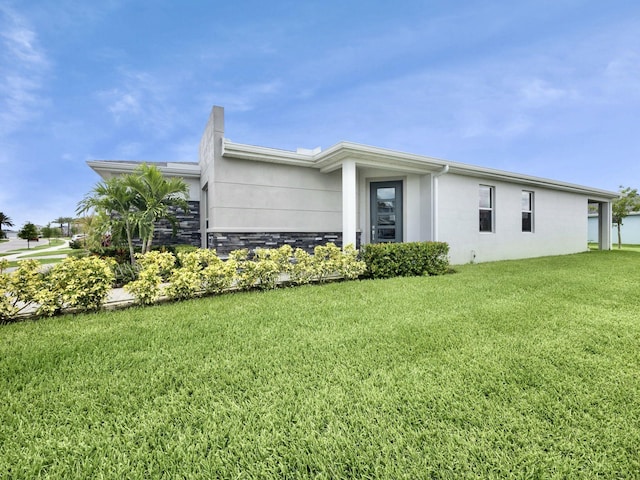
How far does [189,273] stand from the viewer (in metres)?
4.98

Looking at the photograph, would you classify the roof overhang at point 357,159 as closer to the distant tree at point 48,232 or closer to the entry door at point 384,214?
the entry door at point 384,214

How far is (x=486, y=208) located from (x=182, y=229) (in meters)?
10.6

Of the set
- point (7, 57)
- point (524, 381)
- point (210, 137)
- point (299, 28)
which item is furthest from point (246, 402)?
point (7, 57)

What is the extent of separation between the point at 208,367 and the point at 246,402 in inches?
28.0

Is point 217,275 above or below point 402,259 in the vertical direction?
below

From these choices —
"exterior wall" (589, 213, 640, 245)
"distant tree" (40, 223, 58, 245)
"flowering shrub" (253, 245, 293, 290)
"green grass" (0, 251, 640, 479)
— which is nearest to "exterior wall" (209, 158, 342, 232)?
"flowering shrub" (253, 245, 293, 290)

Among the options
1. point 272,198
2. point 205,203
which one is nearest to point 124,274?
point 205,203

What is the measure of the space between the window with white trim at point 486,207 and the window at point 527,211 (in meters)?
1.94

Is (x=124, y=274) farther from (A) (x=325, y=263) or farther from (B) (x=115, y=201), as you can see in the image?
(A) (x=325, y=263)

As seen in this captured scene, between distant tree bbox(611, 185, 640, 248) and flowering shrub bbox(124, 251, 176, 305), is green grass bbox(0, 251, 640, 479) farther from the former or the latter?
distant tree bbox(611, 185, 640, 248)

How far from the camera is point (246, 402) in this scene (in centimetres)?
211

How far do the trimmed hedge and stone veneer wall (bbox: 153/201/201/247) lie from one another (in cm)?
618

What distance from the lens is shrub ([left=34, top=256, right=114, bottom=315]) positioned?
163 inches

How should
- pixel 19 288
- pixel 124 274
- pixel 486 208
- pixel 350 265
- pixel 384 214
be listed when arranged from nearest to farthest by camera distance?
1. pixel 19 288
2. pixel 124 274
3. pixel 350 265
4. pixel 384 214
5. pixel 486 208
